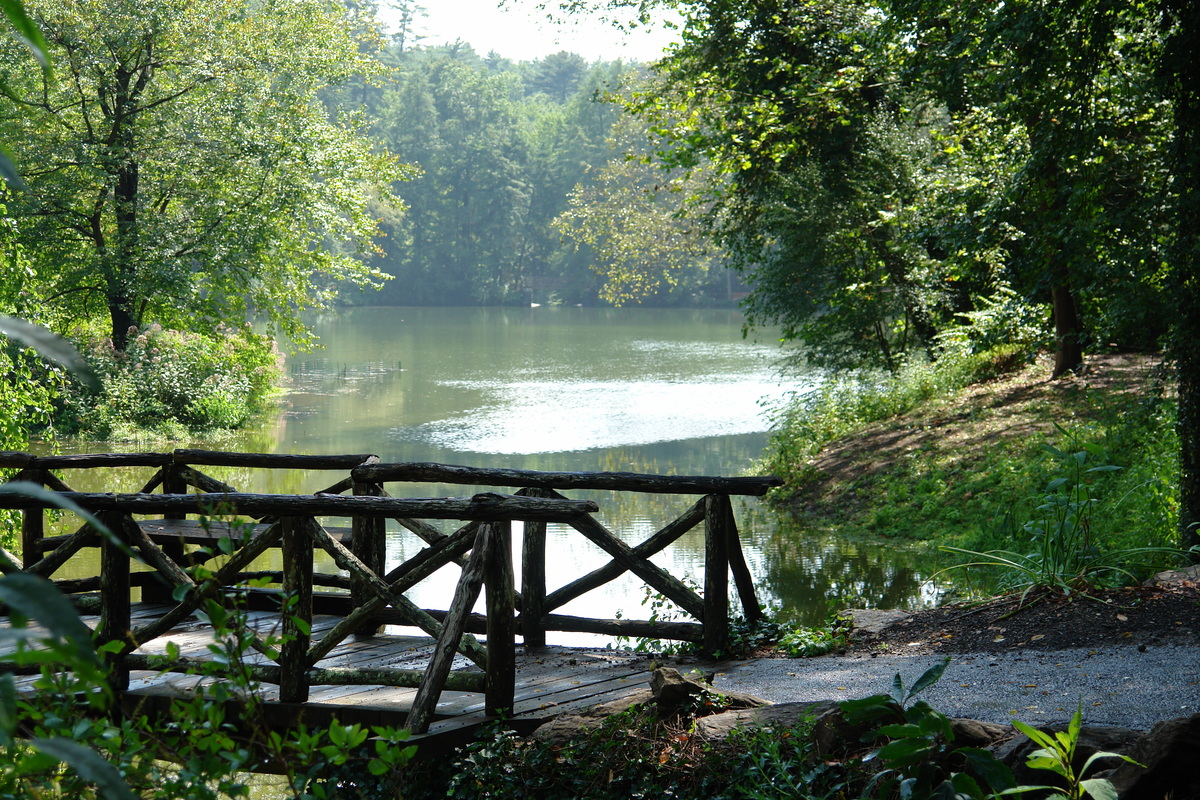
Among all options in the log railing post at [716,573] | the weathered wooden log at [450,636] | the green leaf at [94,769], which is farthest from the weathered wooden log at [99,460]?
the green leaf at [94,769]

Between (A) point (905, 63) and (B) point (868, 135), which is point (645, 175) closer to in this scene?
(B) point (868, 135)

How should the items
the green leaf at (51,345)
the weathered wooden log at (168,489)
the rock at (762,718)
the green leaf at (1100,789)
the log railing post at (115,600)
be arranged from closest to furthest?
the green leaf at (51,345) → the green leaf at (1100,789) → the rock at (762,718) → the log railing post at (115,600) → the weathered wooden log at (168,489)

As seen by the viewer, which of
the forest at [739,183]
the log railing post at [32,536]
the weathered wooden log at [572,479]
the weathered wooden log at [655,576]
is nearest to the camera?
the weathered wooden log at [655,576]

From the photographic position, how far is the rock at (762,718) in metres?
4.01

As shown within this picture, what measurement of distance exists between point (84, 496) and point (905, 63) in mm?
12015

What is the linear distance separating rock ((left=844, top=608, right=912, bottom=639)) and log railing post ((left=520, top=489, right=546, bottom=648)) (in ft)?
6.27

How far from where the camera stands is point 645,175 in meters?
58.3

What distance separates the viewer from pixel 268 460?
693 cm

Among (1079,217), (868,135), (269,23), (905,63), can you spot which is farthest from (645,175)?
(1079,217)

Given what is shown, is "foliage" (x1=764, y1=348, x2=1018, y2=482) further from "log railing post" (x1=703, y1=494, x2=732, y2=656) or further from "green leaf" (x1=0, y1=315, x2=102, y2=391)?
"green leaf" (x1=0, y1=315, x2=102, y2=391)

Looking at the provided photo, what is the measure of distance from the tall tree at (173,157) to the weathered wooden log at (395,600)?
16.9 meters

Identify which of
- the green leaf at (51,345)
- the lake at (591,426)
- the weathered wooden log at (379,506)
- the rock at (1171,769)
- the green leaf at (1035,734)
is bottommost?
the lake at (591,426)

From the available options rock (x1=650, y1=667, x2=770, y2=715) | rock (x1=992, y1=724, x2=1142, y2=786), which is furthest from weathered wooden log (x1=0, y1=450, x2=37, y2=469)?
rock (x1=992, y1=724, x2=1142, y2=786)

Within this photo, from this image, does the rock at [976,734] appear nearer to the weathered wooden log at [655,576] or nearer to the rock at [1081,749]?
the rock at [1081,749]
